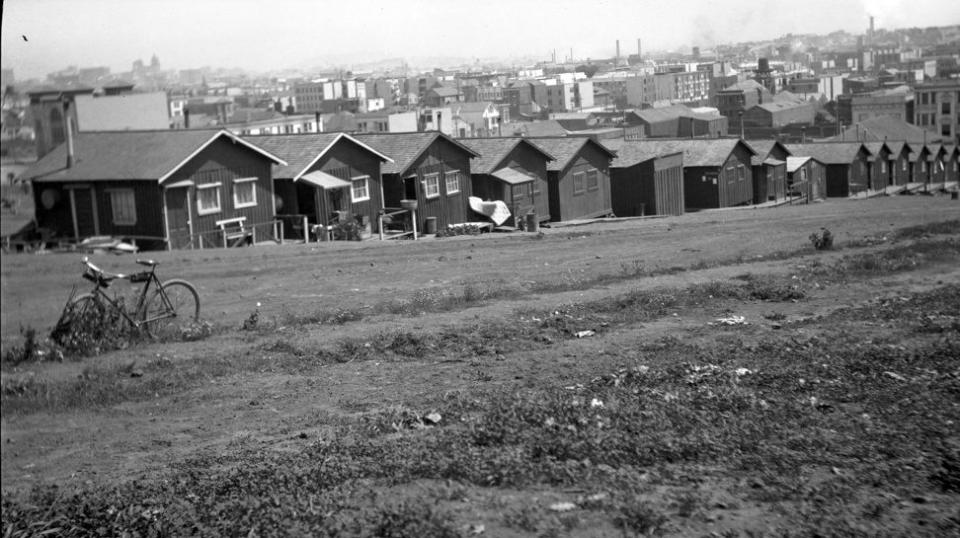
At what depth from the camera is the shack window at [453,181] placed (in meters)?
33.6

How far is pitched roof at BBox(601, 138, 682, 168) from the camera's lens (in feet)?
132

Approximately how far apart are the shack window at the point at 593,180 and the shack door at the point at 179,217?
24465 millimetres

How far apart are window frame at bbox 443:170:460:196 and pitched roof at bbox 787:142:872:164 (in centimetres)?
2320

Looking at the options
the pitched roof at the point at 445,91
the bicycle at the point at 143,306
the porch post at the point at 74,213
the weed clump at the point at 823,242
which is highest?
the pitched roof at the point at 445,91

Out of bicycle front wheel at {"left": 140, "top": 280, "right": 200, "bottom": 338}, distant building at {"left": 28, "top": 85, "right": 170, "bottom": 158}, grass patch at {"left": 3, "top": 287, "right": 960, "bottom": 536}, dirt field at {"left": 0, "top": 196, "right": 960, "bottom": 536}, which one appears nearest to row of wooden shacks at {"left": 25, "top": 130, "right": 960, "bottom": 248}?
distant building at {"left": 28, "top": 85, "right": 170, "bottom": 158}

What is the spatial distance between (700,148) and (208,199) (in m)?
31.0

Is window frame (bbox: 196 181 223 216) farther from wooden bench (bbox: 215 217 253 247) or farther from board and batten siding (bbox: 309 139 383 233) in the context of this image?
board and batten siding (bbox: 309 139 383 233)

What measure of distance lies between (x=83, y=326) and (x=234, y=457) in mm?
4059

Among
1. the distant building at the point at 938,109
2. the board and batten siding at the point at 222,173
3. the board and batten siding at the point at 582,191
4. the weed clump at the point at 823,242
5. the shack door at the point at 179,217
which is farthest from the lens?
the distant building at the point at 938,109

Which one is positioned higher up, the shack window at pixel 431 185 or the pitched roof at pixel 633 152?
the pitched roof at pixel 633 152

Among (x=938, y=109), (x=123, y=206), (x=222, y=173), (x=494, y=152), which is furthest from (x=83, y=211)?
(x=938, y=109)

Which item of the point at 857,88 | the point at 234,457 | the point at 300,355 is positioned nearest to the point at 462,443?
the point at 234,457

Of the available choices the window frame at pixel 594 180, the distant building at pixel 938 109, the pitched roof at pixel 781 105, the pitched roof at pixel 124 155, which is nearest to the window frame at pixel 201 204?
the pitched roof at pixel 124 155

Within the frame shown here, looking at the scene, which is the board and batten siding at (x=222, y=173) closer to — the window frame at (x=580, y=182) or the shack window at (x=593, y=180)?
the window frame at (x=580, y=182)
